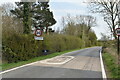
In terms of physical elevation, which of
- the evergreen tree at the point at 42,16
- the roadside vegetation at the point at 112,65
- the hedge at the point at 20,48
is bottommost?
the roadside vegetation at the point at 112,65

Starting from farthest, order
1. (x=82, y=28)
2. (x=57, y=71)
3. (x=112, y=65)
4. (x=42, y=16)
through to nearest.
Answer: (x=82, y=28), (x=42, y=16), (x=112, y=65), (x=57, y=71)

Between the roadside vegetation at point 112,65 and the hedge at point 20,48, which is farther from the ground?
the hedge at point 20,48

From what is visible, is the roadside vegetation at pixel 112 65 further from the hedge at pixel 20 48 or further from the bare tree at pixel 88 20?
the bare tree at pixel 88 20

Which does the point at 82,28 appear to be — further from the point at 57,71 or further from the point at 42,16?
the point at 57,71

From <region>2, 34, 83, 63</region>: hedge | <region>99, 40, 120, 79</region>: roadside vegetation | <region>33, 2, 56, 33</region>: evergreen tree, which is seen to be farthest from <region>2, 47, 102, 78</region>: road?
<region>33, 2, 56, 33</region>: evergreen tree

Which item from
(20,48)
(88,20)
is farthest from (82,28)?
(20,48)

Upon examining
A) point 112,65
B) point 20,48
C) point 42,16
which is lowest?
point 112,65

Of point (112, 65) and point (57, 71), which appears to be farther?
point (112, 65)

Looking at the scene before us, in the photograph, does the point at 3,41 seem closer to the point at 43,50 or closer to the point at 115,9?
the point at 43,50

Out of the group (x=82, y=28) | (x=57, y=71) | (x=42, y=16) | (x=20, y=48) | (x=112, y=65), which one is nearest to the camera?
(x=57, y=71)

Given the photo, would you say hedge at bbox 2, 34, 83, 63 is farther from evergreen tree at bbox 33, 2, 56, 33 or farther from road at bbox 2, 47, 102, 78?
evergreen tree at bbox 33, 2, 56, 33

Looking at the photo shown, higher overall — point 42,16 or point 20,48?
point 42,16

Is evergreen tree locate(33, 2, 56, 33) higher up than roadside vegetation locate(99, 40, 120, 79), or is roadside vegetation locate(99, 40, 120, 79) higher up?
evergreen tree locate(33, 2, 56, 33)

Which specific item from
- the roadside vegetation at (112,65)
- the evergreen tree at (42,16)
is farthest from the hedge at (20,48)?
the evergreen tree at (42,16)
